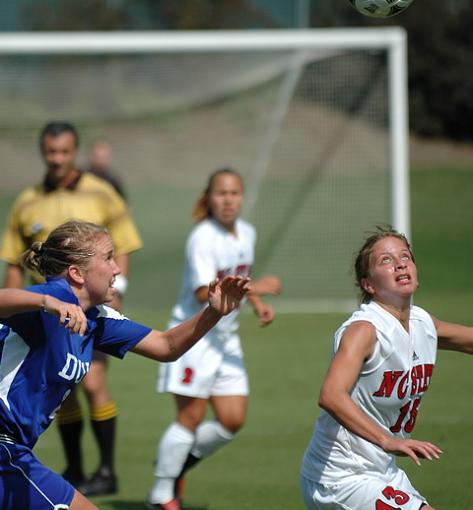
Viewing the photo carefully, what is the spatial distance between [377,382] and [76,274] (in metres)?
1.18

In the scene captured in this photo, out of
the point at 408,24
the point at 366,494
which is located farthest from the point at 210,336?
the point at 408,24

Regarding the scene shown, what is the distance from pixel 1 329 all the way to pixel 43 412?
339mm

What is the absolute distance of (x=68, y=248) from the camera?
409cm

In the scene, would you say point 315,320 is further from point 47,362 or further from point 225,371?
point 47,362

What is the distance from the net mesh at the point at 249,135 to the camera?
13.2 metres

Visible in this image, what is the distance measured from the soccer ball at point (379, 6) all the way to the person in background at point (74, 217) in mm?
1804

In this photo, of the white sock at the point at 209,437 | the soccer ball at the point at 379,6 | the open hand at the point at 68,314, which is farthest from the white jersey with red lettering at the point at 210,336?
the open hand at the point at 68,314

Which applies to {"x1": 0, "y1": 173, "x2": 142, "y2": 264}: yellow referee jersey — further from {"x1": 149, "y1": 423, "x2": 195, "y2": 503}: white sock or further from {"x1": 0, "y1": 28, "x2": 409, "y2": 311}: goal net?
{"x1": 0, "y1": 28, "x2": 409, "y2": 311}: goal net

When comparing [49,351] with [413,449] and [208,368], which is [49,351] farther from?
[208,368]

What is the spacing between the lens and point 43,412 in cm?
403

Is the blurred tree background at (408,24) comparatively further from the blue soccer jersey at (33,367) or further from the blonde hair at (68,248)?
the blue soccer jersey at (33,367)

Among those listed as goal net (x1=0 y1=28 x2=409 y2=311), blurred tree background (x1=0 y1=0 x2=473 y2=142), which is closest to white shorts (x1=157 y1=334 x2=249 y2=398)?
goal net (x1=0 y1=28 x2=409 y2=311)

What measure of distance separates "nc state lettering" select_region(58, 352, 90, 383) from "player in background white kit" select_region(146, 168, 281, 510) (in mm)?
1624

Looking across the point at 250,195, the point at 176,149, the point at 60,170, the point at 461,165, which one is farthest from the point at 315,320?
the point at 461,165
